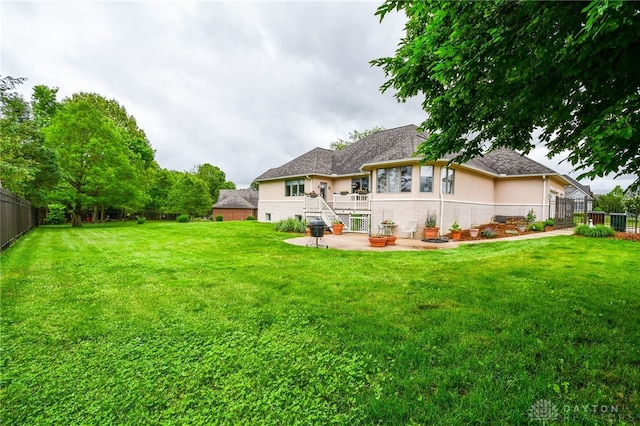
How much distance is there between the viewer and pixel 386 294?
4.91 metres

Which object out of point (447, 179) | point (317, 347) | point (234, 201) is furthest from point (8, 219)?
point (234, 201)

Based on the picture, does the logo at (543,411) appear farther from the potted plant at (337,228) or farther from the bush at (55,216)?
the bush at (55,216)

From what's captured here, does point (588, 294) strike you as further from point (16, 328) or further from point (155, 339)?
point (16, 328)

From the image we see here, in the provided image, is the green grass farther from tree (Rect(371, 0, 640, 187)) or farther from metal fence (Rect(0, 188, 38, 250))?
metal fence (Rect(0, 188, 38, 250))

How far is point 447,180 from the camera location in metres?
14.6

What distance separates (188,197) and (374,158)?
25.3 metres

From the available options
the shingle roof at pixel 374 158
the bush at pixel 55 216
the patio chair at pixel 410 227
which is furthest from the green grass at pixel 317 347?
the bush at pixel 55 216

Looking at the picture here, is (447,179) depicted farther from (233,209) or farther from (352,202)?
(233,209)

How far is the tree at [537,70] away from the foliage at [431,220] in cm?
1019

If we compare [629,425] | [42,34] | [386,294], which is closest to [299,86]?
[42,34]

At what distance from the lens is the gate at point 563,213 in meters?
17.2

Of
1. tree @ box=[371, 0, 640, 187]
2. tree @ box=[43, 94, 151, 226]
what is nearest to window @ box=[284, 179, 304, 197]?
tree @ box=[43, 94, 151, 226]

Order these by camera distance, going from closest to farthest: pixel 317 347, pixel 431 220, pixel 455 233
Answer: pixel 317 347
pixel 455 233
pixel 431 220

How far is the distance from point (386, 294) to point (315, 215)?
13.4 m
